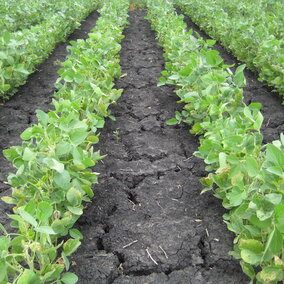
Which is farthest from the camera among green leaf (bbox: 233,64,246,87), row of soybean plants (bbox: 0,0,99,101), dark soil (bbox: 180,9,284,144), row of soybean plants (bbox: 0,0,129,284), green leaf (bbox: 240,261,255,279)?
row of soybean plants (bbox: 0,0,99,101)

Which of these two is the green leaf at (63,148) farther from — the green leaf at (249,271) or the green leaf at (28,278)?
the green leaf at (249,271)

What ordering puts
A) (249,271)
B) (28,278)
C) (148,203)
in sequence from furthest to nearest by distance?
(148,203)
(249,271)
(28,278)

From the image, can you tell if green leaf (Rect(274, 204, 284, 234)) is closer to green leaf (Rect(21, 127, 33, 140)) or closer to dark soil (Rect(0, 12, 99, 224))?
green leaf (Rect(21, 127, 33, 140))

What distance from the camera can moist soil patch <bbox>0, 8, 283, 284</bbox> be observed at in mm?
1985

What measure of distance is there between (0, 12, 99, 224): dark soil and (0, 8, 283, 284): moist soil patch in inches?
0.4

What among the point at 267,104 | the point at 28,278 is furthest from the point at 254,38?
the point at 28,278

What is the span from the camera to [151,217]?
2.38 meters

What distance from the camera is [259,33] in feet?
15.7

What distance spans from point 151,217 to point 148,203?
159 mm

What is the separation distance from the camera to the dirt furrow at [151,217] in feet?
6.47

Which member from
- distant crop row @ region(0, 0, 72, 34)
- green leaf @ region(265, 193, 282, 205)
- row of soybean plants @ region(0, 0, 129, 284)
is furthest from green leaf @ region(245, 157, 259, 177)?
distant crop row @ region(0, 0, 72, 34)

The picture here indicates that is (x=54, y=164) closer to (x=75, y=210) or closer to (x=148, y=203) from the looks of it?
(x=75, y=210)

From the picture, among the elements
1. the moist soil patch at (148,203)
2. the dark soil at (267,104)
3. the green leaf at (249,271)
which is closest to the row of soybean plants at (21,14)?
the moist soil patch at (148,203)

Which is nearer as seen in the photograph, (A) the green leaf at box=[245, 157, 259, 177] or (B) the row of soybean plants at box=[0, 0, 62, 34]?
(A) the green leaf at box=[245, 157, 259, 177]
